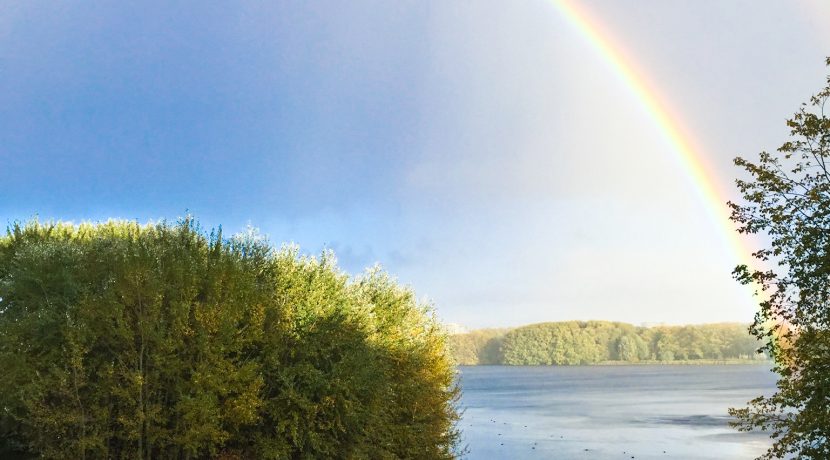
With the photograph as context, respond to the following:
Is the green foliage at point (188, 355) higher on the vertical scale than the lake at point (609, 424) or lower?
higher

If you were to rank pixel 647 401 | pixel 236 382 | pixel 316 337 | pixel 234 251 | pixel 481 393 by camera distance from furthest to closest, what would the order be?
pixel 481 393 → pixel 647 401 → pixel 234 251 → pixel 316 337 → pixel 236 382

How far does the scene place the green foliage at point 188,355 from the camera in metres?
24.3

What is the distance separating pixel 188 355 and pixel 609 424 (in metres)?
79.5

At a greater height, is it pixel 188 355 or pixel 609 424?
pixel 188 355

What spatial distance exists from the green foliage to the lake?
32.5 metres

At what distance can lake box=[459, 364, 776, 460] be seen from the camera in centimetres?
6769

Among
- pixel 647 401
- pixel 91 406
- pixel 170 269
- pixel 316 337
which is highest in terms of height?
pixel 170 269

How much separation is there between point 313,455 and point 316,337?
444 cm

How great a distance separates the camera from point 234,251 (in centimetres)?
3123

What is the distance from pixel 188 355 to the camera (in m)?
26.0

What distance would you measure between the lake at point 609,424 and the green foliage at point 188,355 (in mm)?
32544

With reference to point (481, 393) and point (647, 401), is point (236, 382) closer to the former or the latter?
point (647, 401)

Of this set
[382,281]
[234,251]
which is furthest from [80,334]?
[382,281]

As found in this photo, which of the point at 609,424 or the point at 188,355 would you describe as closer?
the point at 188,355
